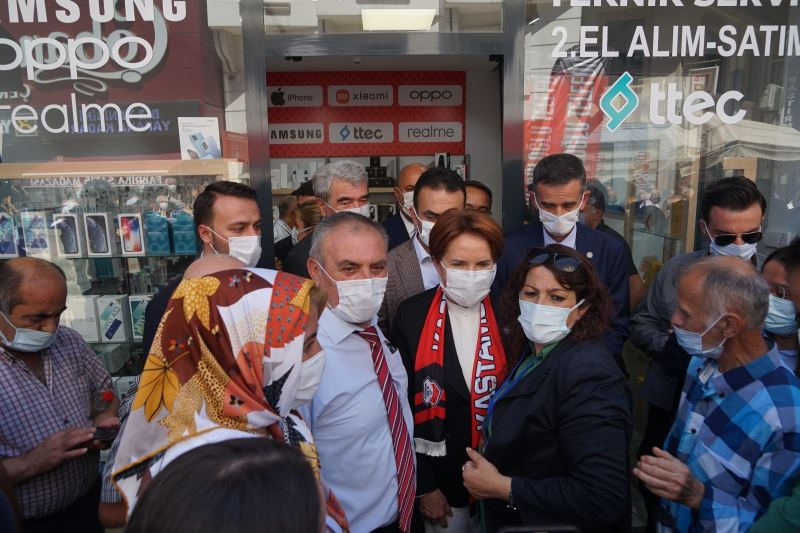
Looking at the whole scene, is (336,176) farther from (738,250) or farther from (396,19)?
(738,250)

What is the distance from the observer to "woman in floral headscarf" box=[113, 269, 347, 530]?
1.21 metres

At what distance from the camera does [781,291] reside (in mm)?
2062

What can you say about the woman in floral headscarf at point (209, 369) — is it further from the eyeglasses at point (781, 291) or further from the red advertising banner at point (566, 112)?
the red advertising banner at point (566, 112)

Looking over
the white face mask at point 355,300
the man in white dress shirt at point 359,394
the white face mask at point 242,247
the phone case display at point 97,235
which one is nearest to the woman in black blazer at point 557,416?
the man in white dress shirt at point 359,394

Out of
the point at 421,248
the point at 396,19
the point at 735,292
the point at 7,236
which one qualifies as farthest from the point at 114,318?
the point at 735,292

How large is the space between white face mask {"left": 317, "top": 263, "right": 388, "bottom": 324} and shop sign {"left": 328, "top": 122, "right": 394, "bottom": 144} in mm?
4834

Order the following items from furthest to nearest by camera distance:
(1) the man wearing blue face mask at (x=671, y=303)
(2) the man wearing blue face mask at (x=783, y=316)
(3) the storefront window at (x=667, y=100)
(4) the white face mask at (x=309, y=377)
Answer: (3) the storefront window at (x=667, y=100) → (1) the man wearing blue face mask at (x=671, y=303) → (2) the man wearing blue face mask at (x=783, y=316) → (4) the white face mask at (x=309, y=377)

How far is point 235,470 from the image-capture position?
0.78 m

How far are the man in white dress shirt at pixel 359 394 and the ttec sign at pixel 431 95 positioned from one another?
473 cm

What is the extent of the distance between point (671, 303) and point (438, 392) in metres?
1.40

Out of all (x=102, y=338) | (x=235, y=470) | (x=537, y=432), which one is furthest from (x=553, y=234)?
(x=102, y=338)

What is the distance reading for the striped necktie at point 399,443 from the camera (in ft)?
6.15

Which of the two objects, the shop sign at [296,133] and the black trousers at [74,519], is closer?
the black trousers at [74,519]

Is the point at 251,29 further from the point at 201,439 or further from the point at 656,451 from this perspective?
the point at 656,451
